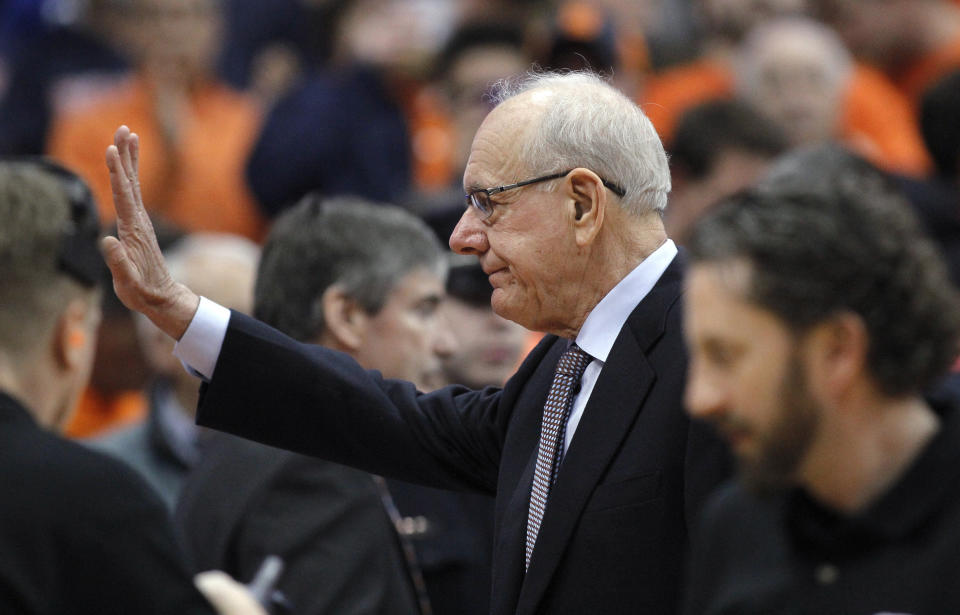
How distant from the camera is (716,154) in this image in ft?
21.6

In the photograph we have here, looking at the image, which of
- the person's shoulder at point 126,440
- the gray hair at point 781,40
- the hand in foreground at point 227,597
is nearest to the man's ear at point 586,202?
the hand in foreground at point 227,597

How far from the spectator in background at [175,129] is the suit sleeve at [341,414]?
12.6ft

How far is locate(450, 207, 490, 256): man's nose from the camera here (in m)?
3.36

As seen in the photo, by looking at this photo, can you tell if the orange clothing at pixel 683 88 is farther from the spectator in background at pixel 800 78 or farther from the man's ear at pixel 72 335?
the man's ear at pixel 72 335

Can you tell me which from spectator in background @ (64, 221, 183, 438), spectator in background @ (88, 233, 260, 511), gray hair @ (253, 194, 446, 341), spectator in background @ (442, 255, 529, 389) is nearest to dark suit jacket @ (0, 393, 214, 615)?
gray hair @ (253, 194, 446, 341)

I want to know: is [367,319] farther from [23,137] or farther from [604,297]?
[23,137]

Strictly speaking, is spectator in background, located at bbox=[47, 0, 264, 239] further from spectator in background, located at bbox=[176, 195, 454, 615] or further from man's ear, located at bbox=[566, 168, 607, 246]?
man's ear, located at bbox=[566, 168, 607, 246]

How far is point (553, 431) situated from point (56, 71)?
527 cm

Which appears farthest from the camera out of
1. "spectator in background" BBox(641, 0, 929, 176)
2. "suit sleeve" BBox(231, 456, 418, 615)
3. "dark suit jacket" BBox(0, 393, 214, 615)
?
"spectator in background" BBox(641, 0, 929, 176)

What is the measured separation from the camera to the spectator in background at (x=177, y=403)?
5367 millimetres

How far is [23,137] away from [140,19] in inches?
32.8

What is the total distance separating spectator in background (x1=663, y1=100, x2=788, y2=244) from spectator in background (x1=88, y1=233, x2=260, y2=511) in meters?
2.04

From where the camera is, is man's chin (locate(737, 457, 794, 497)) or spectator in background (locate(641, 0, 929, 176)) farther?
spectator in background (locate(641, 0, 929, 176))

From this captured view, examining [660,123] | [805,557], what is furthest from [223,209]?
[805,557]
